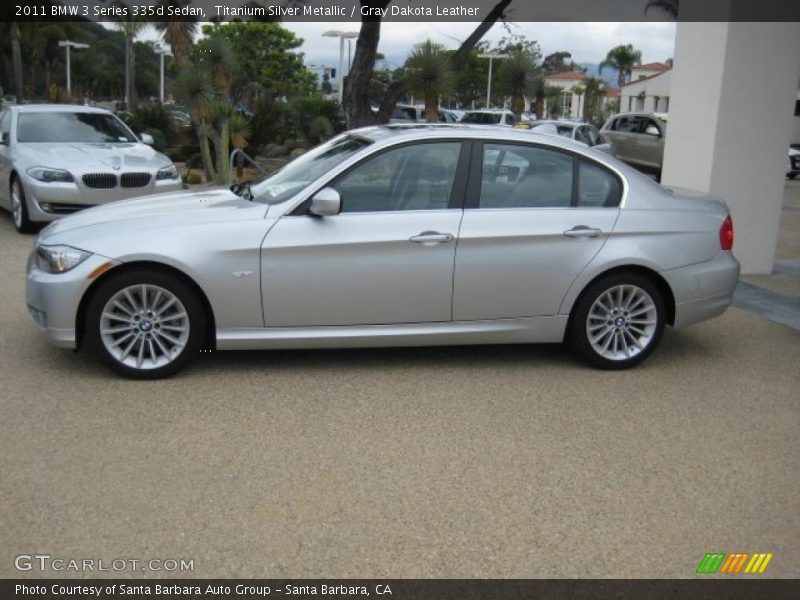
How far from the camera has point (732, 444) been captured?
480 centimetres

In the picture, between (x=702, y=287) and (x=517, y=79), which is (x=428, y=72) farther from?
(x=702, y=287)

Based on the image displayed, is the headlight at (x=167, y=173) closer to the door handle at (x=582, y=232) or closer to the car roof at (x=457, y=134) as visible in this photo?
the car roof at (x=457, y=134)

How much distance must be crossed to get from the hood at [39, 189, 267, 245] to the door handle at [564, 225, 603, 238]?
1.98 metres

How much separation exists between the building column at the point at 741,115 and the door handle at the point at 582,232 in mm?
3720

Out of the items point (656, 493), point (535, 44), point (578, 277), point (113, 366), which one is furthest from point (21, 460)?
point (535, 44)

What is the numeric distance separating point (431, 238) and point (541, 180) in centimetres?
94

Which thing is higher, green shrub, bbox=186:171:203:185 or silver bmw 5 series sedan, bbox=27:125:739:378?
silver bmw 5 series sedan, bbox=27:125:739:378

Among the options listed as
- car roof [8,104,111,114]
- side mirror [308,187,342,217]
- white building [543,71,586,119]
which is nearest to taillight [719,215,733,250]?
side mirror [308,187,342,217]

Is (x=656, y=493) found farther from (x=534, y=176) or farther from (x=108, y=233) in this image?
(x=108, y=233)

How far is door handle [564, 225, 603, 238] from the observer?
19.0 ft

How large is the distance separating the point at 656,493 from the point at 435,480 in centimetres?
104

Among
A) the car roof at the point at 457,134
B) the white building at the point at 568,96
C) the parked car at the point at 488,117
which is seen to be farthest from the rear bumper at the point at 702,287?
the white building at the point at 568,96

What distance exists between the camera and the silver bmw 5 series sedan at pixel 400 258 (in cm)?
538

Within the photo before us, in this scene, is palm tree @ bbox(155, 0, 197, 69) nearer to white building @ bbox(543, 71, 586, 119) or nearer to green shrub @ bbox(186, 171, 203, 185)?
green shrub @ bbox(186, 171, 203, 185)
